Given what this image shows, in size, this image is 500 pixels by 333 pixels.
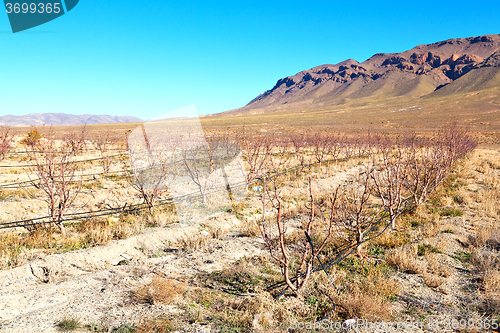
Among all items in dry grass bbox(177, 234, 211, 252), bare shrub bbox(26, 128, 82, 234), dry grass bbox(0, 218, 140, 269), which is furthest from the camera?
bare shrub bbox(26, 128, 82, 234)

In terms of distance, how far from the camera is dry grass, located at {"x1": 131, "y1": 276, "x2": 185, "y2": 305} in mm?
3959

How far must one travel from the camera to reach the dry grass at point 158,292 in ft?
13.0

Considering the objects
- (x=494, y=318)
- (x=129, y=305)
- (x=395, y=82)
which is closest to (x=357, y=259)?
(x=494, y=318)

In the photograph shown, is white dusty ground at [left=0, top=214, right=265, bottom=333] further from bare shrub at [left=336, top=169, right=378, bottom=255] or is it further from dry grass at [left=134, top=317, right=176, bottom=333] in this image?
bare shrub at [left=336, top=169, right=378, bottom=255]

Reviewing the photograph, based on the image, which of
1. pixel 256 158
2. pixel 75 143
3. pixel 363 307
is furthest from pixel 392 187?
pixel 75 143

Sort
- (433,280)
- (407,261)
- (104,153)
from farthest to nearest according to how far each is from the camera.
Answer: (104,153)
(407,261)
(433,280)

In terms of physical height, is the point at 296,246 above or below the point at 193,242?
below

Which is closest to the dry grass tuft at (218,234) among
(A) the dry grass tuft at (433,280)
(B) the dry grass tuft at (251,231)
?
(B) the dry grass tuft at (251,231)

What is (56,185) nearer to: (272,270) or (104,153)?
(272,270)

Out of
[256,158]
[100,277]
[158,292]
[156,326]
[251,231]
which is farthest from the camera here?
[256,158]

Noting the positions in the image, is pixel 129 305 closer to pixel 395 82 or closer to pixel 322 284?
pixel 322 284

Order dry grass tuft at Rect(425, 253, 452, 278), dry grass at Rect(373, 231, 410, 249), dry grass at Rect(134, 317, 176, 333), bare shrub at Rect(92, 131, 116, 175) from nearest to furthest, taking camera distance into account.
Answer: dry grass at Rect(134, 317, 176, 333)
dry grass tuft at Rect(425, 253, 452, 278)
dry grass at Rect(373, 231, 410, 249)
bare shrub at Rect(92, 131, 116, 175)

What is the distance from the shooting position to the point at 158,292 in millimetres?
3975

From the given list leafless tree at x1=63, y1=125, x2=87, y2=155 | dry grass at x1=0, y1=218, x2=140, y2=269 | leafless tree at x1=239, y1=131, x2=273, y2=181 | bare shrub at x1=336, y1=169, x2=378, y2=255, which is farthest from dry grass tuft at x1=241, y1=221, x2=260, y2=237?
leafless tree at x1=63, y1=125, x2=87, y2=155
